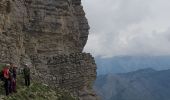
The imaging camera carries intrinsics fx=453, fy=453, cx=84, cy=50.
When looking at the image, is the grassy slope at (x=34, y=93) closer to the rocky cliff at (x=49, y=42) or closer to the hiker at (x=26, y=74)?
the hiker at (x=26, y=74)

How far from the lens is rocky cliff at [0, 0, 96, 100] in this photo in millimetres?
49316

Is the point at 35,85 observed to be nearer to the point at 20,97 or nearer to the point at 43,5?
the point at 20,97

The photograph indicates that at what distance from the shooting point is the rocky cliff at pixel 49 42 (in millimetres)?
49316

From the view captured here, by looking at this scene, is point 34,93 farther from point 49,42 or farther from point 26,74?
point 49,42

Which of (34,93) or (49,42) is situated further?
(49,42)

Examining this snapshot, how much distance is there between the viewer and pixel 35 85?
38.3 metres

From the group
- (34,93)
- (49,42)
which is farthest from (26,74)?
(49,42)

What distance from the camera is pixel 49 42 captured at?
63.8 metres

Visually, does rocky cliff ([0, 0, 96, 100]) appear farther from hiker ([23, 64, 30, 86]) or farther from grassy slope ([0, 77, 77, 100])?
hiker ([23, 64, 30, 86])

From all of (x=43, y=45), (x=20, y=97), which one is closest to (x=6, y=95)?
(x=20, y=97)

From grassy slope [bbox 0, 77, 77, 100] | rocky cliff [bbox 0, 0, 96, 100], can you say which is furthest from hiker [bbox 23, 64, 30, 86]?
rocky cliff [bbox 0, 0, 96, 100]

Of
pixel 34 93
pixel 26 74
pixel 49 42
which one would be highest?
pixel 49 42

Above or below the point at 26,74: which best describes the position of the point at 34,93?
below

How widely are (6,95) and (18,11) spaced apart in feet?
85.4
